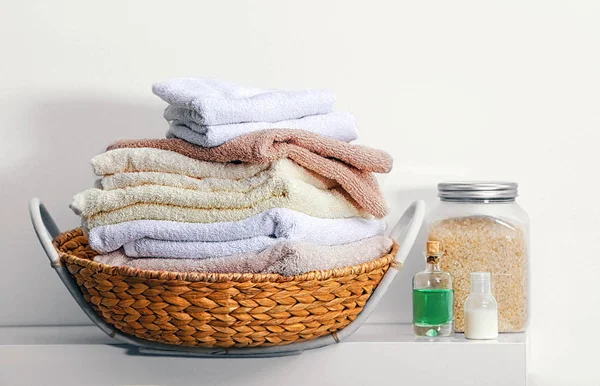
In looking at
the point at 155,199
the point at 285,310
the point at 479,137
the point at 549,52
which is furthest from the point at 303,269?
the point at 549,52

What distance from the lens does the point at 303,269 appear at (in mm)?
911

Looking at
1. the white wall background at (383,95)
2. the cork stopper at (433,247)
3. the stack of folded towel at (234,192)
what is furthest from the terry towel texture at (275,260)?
the white wall background at (383,95)

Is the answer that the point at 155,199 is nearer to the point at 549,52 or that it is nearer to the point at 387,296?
the point at 387,296

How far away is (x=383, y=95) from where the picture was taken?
1.30 m

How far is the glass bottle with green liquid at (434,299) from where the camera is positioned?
1100mm

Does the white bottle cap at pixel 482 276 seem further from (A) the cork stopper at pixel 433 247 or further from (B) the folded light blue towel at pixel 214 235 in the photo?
(B) the folded light blue towel at pixel 214 235

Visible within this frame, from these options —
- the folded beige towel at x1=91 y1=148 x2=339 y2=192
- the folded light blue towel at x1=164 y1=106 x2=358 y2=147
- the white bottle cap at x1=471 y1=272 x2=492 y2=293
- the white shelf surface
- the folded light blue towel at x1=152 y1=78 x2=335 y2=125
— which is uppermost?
the folded light blue towel at x1=152 y1=78 x2=335 y2=125

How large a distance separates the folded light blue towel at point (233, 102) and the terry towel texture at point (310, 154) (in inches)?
1.6

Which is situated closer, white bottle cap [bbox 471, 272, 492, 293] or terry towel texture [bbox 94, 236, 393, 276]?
terry towel texture [bbox 94, 236, 393, 276]

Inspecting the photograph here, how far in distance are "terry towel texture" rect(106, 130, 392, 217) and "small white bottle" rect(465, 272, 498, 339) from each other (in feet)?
0.57

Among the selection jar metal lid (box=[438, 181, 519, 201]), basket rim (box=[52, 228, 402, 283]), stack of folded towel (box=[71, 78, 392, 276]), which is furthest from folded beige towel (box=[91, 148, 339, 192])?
jar metal lid (box=[438, 181, 519, 201])

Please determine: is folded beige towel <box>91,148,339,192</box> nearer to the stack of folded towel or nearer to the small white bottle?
the stack of folded towel

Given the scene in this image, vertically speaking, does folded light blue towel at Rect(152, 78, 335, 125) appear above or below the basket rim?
above

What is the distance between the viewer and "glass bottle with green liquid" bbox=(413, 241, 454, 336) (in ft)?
3.61
